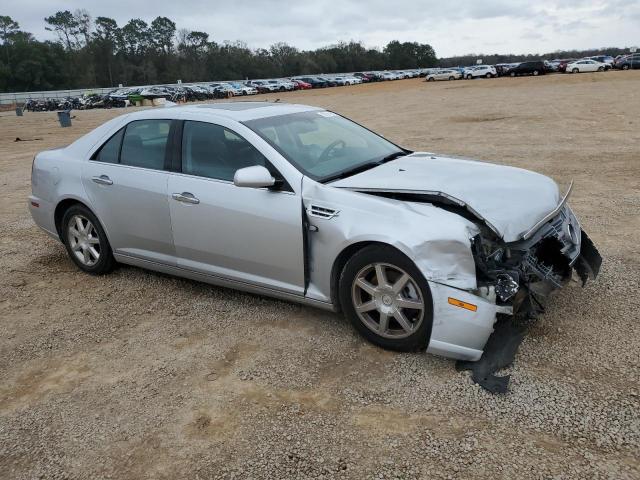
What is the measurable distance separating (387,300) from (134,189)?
7.90 ft

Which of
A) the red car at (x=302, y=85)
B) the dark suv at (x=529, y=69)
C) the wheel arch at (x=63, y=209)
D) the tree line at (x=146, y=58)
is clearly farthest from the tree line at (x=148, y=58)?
the wheel arch at (x=63, y=209)

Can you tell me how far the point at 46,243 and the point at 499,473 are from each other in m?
5.80

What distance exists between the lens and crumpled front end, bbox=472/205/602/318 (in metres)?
3.24

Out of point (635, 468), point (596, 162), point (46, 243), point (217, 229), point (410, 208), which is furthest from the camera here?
point (596, 162)

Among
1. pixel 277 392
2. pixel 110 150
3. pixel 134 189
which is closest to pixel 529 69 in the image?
pixel 110 150

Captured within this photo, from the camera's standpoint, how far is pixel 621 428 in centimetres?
277

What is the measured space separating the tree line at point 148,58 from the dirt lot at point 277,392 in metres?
101

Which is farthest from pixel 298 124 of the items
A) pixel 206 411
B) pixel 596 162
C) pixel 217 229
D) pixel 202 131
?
pixel 596 162

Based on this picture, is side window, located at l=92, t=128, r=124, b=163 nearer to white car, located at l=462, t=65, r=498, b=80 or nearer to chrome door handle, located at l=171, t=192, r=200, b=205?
chrome door handle, located at l=171, t=192, r=200, b=205

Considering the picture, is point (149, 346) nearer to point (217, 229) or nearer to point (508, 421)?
point (217, 229)

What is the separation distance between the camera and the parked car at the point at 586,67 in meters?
51.6

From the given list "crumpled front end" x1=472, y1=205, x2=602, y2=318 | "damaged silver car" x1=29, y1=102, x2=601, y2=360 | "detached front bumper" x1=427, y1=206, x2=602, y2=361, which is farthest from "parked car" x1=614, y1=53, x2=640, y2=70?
"detached front bumper" x1=427, y1=206, x2=602, y2=361

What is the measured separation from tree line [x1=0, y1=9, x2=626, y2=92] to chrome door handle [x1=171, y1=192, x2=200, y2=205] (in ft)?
331

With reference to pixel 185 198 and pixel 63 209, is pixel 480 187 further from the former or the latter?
pixel 63 209
